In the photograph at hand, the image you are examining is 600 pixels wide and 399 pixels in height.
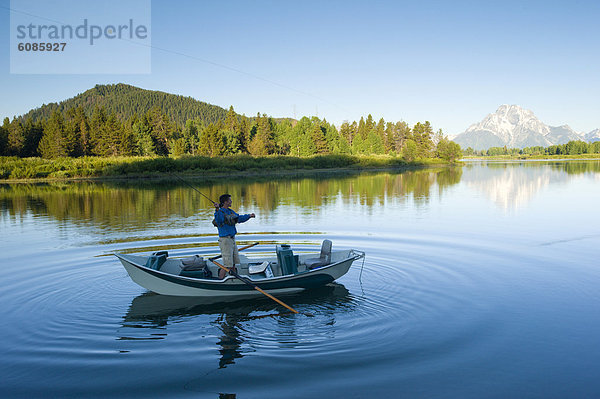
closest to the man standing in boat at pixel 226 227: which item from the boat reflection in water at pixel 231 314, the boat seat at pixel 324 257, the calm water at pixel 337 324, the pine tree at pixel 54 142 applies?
the boat reflection in water at pixel 231 314

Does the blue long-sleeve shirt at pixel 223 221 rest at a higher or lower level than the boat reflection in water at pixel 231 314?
higher

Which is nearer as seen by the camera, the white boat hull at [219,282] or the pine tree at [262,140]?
the white boat hull at [219,282]

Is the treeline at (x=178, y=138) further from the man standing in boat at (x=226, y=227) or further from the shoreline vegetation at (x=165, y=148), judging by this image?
the man standing in boat at (x=226, y=227)

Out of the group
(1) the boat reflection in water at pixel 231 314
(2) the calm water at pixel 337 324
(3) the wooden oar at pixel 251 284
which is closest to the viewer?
(2) the calm water at pixel 337 324

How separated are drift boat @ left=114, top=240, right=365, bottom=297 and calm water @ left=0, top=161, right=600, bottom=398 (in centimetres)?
38

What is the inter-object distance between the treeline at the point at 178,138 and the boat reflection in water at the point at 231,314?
80.6 meters

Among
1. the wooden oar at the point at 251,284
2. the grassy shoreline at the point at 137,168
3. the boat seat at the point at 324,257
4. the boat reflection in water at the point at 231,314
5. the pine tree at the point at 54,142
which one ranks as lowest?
the boat reflection in water at the point at 231,314

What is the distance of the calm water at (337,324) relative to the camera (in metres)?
7.30

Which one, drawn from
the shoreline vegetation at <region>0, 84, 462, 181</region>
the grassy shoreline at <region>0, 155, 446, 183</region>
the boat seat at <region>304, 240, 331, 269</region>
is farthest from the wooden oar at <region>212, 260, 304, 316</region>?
the shoreline vegetation at <region>0, 84, 462, 181</region>

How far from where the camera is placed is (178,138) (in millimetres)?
108000

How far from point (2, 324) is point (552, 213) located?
1056 inches

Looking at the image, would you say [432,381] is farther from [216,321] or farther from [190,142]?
[190,142]

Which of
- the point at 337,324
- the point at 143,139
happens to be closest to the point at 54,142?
the point at 143,139

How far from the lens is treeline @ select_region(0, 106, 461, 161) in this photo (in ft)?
279
